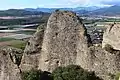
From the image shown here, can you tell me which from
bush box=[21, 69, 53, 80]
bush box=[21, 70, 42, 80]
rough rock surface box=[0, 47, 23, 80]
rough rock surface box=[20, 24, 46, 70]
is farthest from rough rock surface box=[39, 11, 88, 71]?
rough rock surface box=[0, 47, 23, 80]

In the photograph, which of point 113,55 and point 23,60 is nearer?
point 113,55

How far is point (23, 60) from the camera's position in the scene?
2969cm

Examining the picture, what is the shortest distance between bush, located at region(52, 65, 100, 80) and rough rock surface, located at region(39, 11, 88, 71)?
1.02 metres

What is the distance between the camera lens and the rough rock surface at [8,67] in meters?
26.4

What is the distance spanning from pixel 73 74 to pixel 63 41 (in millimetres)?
3166

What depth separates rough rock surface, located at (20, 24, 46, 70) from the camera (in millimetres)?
29266

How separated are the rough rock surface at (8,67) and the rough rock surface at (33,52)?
1084 millimetres

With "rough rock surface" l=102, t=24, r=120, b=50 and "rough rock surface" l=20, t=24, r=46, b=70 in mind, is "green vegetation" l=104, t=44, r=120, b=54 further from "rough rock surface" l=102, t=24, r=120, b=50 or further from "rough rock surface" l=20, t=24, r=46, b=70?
"rough rock surface" l=20, t=24, r=46, b=70

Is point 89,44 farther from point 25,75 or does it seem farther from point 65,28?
point 25,75

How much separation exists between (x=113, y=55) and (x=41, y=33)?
714 centimetres

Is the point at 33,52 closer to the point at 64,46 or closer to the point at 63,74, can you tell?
the point at 64,46

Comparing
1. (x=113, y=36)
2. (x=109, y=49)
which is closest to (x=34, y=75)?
(x=109, y=49)

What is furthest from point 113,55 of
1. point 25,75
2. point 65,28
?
point 25,75

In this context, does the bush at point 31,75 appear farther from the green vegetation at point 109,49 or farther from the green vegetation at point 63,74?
the green vegetation at point 109,49
